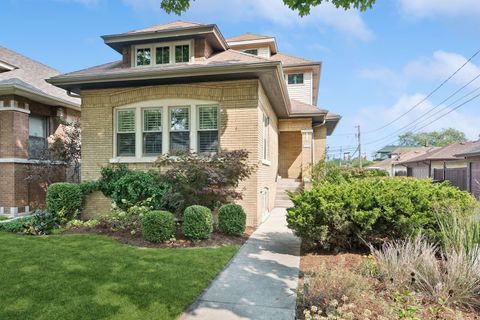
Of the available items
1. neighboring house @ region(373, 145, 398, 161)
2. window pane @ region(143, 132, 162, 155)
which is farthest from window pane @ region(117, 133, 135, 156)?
neighboring house @ region(373, 145, 398, 161)

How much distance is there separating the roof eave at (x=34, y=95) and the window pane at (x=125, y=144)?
376cm

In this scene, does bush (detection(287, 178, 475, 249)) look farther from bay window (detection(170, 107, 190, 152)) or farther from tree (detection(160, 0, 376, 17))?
bay window (detection(170, 107, 190, 152))

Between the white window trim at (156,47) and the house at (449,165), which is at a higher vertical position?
the white window trim at (156,47)

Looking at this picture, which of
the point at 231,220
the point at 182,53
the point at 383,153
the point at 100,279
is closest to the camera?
the point at 100,279

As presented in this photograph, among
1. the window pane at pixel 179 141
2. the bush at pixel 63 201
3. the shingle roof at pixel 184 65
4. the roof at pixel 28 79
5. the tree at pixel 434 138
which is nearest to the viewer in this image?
the shingle roof at pixel 184 65

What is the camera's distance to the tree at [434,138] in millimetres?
74137

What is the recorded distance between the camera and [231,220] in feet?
23.8

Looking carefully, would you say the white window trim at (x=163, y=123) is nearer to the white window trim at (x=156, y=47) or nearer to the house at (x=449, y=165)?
the white window trim at (x=156, y=47)

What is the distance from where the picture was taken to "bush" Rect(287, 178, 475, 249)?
18.3 ft

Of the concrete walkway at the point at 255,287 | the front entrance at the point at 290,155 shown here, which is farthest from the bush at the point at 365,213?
the front entrance at the point at 290,155

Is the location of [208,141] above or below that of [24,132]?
below

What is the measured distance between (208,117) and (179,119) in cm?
92

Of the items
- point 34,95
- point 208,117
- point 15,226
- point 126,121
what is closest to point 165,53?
point 126,121

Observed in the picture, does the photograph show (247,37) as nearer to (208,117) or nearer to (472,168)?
(208,117)
